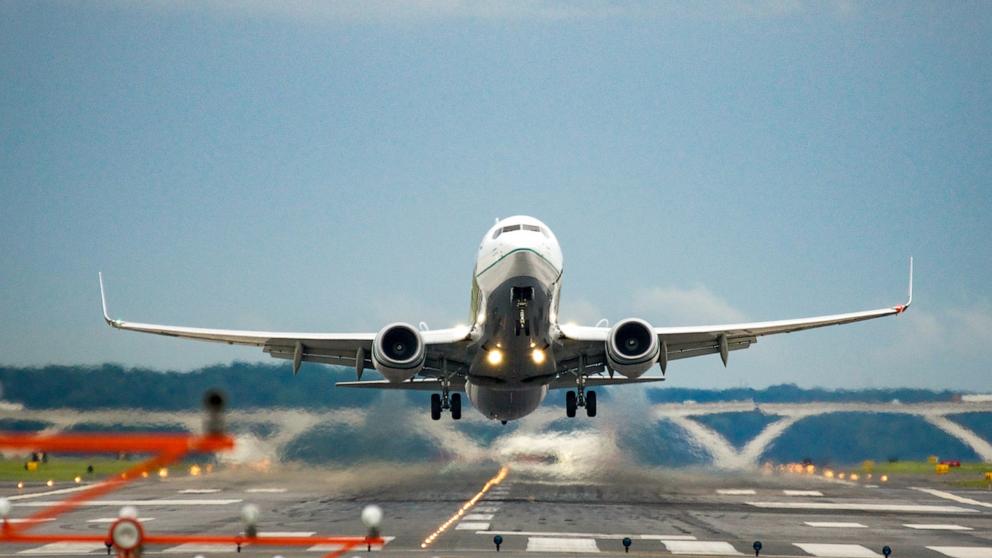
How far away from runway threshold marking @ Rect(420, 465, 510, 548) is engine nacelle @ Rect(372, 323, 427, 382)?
195 inches

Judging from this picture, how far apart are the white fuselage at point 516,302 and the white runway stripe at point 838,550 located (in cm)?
974

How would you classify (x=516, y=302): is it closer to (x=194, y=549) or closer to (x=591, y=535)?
(x=591, y=535)

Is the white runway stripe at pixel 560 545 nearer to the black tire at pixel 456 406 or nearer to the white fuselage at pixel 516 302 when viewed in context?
the white fuselage at pixel 516 302

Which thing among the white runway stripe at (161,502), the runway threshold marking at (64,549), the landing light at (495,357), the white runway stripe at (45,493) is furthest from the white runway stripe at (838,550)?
the white runway stripe at (45,493)

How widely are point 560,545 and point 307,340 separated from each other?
13266 millimetres

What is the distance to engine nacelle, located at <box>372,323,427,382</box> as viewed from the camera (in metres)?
33.9

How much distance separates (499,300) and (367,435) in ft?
45.9

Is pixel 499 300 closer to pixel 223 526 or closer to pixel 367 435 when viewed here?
pixel 223 526

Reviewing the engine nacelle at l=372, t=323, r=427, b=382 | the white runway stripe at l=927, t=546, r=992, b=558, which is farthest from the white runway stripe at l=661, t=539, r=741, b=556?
the engine nacelle at l=372, t=323, r=427, b=382

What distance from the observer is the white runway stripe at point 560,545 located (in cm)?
2839

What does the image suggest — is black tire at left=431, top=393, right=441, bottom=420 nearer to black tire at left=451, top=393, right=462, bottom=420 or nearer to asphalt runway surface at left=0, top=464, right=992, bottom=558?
black tire at left=451, top=393, right=462, bottom=420

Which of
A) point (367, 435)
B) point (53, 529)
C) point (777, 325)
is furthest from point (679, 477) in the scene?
point (53, 529)

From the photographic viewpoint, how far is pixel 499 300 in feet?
108

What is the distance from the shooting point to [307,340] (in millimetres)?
38594
